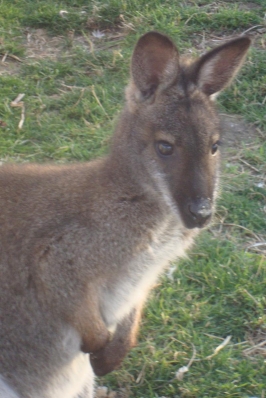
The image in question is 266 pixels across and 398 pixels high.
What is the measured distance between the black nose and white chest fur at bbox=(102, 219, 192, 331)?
10.2 inches

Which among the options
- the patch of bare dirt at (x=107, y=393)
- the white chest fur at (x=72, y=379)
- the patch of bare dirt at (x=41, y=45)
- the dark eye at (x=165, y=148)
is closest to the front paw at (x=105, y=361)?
the white chest fur at (x=72, y=379)

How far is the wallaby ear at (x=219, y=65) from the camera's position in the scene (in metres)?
3.50

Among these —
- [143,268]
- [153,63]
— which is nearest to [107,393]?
[143,268]

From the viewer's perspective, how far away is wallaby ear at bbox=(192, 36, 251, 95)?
3500 millimetres

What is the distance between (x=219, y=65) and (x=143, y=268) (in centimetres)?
104

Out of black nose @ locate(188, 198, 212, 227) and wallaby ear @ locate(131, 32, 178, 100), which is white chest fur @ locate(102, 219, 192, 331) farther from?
wallaby ear @ locate(131, 32, 178, 100)

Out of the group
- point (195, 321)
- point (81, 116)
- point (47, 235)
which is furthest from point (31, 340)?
point (81, 116)

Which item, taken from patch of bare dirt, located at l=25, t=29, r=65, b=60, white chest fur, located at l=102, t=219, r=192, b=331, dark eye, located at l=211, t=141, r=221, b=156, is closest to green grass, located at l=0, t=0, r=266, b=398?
patch of bare dirt, located at l=25, t=29, r=65, b=60

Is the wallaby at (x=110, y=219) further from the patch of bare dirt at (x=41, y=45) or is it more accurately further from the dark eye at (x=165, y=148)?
the patch of bare dirt at (x=41, y=45)

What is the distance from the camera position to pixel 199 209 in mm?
3305

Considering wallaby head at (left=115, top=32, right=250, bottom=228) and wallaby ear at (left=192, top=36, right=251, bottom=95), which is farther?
wallaby ear at (left=192, top=36, right=251, bottom=95)

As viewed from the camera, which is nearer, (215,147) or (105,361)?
(215,147)


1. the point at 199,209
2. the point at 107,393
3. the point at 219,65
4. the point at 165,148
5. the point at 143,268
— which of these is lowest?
the point at 107,393

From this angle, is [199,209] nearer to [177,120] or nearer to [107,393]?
[177,120]
